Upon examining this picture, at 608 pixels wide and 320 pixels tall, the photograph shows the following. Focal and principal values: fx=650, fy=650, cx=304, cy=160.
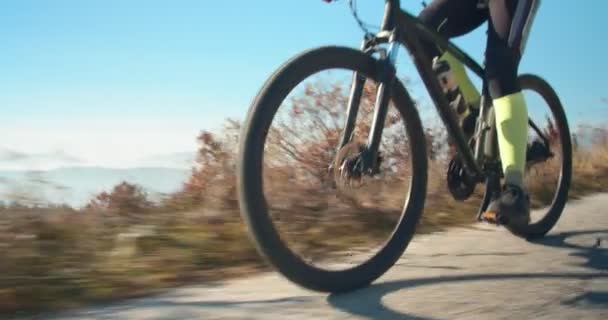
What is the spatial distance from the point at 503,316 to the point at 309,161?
168 cm

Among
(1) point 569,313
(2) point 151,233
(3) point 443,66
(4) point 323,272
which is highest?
(3) point 443,66

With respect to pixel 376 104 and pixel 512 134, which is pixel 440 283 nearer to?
pixel 376 104

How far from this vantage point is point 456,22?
3.15m

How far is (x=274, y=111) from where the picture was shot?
6.74 ft

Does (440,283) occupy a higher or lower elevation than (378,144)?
lower

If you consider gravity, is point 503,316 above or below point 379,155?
below

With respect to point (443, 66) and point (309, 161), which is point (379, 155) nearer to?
point (443, 66)

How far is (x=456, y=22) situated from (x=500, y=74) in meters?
0.43

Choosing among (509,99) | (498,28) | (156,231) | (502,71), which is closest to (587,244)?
(509,99)

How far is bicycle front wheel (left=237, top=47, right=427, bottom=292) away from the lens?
2006 millimetres

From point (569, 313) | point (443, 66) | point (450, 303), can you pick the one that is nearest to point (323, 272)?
point (450, 303)

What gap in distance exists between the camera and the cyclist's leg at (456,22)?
3037mm

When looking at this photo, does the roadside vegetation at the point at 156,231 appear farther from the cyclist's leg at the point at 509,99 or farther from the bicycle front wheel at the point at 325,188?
the cyclist's leg at the point at 509,99

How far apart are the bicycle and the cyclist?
0.08 meters
